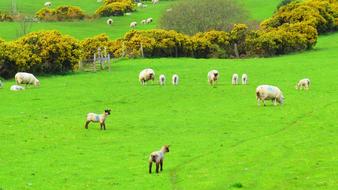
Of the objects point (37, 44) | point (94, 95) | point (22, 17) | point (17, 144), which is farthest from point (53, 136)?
point (22, 17)

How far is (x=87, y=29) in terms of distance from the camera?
100250 millimetres

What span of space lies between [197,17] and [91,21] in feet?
73.0

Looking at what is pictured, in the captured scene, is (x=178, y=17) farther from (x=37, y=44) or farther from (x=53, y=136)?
(x=53, y=136)

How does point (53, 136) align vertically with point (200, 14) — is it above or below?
below

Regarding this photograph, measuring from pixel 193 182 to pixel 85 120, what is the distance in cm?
1646

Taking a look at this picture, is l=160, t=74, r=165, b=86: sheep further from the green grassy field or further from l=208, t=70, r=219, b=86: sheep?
the green grassy field

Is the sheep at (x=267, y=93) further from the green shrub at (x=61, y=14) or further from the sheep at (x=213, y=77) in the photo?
the green shrub at (x=61, y=14)

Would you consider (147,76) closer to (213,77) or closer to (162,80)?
(162,80)

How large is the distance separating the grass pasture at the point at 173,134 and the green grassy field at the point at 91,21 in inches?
1338

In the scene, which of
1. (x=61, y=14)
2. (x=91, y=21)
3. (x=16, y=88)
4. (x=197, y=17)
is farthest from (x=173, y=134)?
(x=61, y=14)

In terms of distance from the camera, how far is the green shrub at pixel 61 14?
10912cm

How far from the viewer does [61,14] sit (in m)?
110

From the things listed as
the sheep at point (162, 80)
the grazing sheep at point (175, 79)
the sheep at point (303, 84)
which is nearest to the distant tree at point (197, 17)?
the grazing sheep at point (175, 79)

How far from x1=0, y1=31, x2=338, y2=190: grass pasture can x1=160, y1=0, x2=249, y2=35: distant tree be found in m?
31.1
